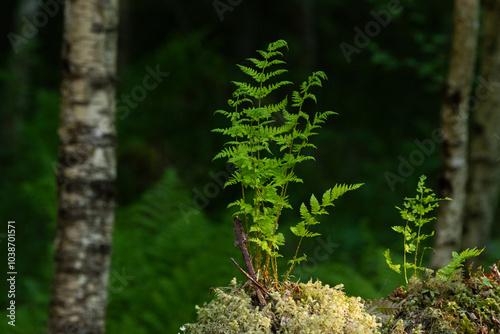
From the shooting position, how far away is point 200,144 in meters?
11.5

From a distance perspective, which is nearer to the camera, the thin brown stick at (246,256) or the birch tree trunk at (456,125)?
the thin brown stick at (246,256)

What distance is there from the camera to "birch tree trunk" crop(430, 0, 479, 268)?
5250mm

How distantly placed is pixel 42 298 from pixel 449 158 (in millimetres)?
5353

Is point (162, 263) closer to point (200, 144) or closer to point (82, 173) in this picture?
point (82, 173)

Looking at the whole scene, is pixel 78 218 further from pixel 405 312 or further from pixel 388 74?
pixel 388 74

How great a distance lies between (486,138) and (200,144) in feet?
21.5

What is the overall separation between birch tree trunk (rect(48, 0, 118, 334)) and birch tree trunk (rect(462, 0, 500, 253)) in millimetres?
4485

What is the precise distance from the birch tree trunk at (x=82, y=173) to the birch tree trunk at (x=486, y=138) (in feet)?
14.7

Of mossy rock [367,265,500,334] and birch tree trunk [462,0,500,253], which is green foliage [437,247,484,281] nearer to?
mossy rock [367,265,500,334]

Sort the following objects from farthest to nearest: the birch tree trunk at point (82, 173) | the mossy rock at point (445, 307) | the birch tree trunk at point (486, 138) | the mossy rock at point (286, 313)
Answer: the birch tree trunk at point (486, 138), the birch tree trunk at point (82, 173), the mossy rock at point (445, 307), the mossy rock at point (286, 313)

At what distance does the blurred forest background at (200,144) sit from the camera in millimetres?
6742

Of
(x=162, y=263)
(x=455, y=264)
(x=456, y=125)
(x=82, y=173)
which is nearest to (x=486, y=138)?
(x=456, y=125)

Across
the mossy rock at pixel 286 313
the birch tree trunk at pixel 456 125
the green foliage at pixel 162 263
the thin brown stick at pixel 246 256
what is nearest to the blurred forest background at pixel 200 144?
the green foliage at pixel 162 263

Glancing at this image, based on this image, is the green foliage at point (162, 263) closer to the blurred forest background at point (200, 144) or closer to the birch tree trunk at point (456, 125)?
the blurred forest background at point (200, 144)
